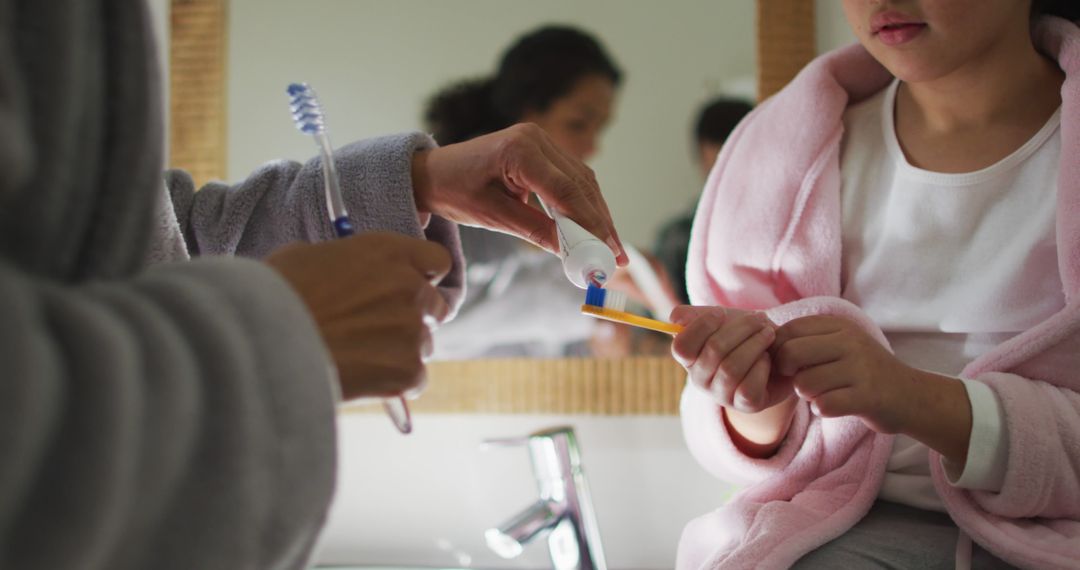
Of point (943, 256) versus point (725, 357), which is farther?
point (943, 256)

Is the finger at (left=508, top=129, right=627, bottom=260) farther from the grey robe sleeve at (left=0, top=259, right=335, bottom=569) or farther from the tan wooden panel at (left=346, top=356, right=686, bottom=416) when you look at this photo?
the tan wooden panel at (left=346, top=356, right=686, bottom=416)

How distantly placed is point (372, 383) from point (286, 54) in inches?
41.0

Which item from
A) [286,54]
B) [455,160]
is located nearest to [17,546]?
[455,160]

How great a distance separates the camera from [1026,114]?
75 centimetres

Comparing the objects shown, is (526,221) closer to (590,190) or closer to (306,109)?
(590,190)

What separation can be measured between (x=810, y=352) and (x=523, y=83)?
0.76 meters

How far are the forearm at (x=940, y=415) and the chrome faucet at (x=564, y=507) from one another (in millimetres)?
483

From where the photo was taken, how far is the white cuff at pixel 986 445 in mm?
602

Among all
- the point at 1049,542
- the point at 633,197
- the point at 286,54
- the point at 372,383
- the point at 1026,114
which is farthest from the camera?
the point at 286,54

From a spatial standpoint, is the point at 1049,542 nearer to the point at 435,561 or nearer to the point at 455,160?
the point at 455,160

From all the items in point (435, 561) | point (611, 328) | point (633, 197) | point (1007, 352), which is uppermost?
point (1007, 352)

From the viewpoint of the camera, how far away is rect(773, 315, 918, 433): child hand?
0.59 metres

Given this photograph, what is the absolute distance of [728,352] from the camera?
0.59 metres

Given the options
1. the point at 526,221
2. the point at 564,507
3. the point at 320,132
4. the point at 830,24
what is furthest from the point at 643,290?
the point at 320,132
